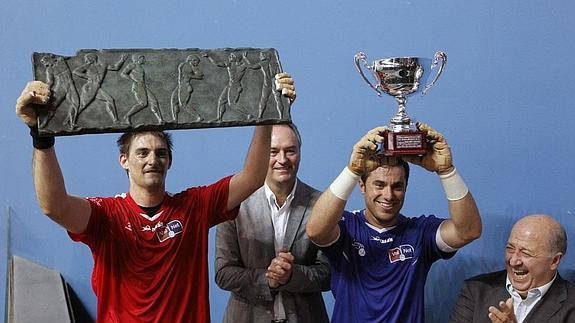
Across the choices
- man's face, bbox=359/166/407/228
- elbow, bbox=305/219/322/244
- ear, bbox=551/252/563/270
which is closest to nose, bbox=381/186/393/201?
man's face, bbox=359/166/407/228

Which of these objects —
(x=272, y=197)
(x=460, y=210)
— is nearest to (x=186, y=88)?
(x=272, y=197)

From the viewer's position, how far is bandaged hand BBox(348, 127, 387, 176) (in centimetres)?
263

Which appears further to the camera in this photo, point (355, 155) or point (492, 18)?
point (492, 18)

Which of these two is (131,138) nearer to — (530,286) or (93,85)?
(93,85)

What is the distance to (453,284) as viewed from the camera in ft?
11.1

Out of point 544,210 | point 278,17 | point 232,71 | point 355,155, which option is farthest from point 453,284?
point 232,71

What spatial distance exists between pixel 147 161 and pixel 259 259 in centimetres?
57

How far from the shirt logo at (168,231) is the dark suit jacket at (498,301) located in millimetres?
946

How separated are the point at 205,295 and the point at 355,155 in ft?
1.96

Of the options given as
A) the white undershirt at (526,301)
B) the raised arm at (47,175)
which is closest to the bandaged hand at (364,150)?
the white undershirt at (526,301)

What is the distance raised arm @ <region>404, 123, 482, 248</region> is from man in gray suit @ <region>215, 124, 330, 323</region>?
42cm

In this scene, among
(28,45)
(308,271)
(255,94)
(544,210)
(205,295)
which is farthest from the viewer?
(28,45)

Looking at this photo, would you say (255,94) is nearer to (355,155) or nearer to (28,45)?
(355,155)

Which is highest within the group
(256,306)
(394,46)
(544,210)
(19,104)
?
(394,46)
